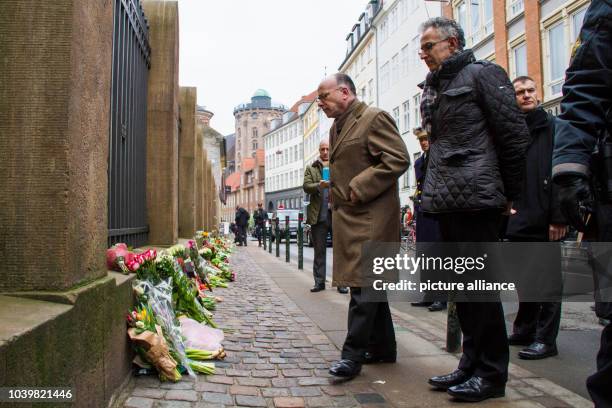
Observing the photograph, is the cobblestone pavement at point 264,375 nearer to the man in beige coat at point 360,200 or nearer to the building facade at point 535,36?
the man in beige coat at point 360,200

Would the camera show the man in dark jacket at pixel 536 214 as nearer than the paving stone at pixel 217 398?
No

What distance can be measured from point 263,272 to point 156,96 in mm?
5683

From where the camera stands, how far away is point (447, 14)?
1109 inches

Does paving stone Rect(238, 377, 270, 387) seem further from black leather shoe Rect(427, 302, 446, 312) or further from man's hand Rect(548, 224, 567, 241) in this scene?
black leather shoe Rect(427, 302, 446, 312)

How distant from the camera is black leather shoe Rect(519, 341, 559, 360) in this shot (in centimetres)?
396

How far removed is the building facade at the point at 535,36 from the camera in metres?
18.3

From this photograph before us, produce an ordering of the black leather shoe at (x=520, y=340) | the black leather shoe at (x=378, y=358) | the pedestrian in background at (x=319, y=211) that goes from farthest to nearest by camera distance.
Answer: the pedestrian in background at (x=319, y=211), the black leather shoe at (x=520, y=340), the black leather shoe at (x=378, y=358)

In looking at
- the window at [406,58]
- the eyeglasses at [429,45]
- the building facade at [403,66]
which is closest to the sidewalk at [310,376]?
the eyeglasses at [429,45]

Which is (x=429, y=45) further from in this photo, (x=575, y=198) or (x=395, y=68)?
(x=395, y=68)

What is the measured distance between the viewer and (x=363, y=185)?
11.6ft

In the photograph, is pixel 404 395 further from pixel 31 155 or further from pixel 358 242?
pixel 31 155

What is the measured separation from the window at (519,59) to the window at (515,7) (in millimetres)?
1258

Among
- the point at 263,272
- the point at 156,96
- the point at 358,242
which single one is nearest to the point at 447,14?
the point at 263,272

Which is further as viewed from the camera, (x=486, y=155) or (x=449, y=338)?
(x=449, y=338)
